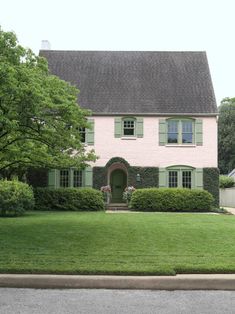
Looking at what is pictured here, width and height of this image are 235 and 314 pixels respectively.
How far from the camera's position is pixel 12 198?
17.7 m

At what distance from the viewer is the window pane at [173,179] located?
24.2m

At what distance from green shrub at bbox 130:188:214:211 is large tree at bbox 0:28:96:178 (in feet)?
32.8

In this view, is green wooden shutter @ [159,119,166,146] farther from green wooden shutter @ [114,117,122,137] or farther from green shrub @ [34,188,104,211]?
green shrub @ [34,188,104,211]

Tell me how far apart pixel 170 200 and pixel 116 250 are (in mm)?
13761

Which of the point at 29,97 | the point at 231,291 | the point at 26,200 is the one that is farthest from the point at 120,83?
the point at 231,291


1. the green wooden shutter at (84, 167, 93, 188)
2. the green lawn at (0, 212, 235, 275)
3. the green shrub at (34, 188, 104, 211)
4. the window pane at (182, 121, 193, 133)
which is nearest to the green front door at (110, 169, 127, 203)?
the green wooden shutter at (84, 167, 93, 188)

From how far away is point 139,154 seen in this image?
24203 millimetres

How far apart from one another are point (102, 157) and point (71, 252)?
15.9 meters

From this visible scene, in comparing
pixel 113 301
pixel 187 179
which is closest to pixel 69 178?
pixel 187 179

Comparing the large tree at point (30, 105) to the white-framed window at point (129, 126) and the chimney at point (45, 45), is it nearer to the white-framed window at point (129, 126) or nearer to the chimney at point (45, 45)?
the white-framed window at point (129, 126)

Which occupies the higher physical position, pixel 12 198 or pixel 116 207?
pixel 12 198

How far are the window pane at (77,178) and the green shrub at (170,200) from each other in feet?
11.3

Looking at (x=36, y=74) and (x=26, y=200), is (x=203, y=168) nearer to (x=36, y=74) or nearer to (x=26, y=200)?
(x=26, y=200)

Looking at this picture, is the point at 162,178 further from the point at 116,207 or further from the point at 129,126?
the point at 129,126
